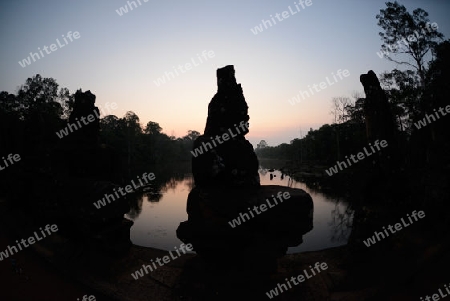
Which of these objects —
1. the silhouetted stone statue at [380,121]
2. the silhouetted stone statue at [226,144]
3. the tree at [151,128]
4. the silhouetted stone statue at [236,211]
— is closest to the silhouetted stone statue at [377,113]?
the silhouetted stone statue at [380,121]

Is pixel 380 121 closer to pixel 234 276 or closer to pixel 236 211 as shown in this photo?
pixel 236 211

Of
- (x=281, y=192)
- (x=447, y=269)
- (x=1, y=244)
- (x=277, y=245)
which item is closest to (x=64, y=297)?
(x=1, y=244)

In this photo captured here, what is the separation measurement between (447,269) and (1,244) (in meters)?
11.4

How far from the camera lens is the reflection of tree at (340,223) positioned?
1427cm

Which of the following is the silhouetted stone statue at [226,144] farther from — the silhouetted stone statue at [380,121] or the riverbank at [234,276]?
the silhouetted stone statue at [380,121]

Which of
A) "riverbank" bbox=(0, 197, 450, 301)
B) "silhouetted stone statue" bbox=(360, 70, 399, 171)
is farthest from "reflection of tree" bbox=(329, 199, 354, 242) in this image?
"silhouetted stone statue" bbox=(360, 70, 399, 171)

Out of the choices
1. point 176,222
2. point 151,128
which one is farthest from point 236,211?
point 151,128

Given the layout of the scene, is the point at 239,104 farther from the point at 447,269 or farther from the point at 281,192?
the point at 447,269

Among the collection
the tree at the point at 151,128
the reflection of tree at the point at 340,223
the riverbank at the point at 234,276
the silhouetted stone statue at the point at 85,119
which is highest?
the tree at the point at 151,128

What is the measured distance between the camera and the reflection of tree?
1427cm

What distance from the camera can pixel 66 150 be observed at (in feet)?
24.2

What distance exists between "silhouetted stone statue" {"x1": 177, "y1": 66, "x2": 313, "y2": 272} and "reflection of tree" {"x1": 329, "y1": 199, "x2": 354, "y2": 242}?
31.2ft

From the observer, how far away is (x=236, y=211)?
5.49 m

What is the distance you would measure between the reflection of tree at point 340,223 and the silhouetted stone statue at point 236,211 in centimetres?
952
